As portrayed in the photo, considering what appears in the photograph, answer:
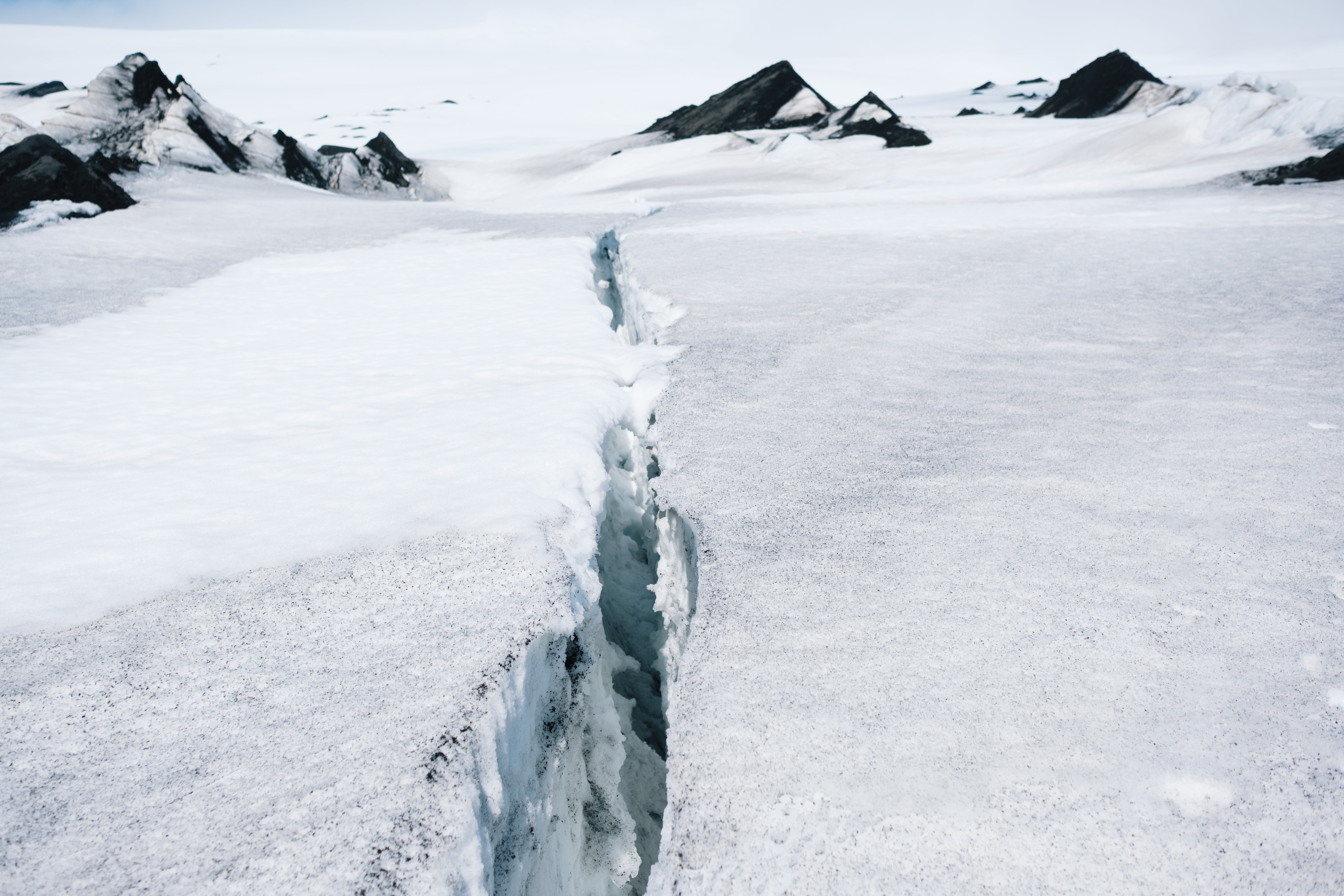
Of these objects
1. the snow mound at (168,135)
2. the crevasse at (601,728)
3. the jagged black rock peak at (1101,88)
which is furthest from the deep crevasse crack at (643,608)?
the jagged black rock peak at (1101,88)

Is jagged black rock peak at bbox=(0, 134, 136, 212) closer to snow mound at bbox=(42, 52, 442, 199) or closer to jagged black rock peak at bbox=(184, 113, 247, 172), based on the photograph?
snow mound at bbox=(42, 52, 442, 199)

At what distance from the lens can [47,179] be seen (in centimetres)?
841

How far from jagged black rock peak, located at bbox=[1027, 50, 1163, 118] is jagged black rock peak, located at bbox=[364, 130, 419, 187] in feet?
52.1

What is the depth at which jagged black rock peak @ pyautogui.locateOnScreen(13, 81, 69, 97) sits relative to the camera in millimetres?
18516

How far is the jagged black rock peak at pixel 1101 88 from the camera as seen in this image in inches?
715

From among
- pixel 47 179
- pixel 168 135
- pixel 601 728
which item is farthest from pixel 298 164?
pixel 601 728

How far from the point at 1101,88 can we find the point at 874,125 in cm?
691

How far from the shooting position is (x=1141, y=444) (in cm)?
269

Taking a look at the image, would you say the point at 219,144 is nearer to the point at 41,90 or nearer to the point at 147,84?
the point at 147,84

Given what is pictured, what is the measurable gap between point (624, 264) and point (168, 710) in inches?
206

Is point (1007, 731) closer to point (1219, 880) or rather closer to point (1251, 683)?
point (1219, 880)

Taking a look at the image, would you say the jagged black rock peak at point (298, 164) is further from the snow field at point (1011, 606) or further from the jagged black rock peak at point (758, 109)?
the snow field at point (1011, 606)

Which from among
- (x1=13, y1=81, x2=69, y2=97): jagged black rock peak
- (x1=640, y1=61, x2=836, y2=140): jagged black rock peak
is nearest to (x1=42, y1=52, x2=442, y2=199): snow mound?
(x1=13, y1=81, x2=69, y2=97): jagged black rock peak

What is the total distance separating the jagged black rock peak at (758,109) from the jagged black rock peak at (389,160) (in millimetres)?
6206
